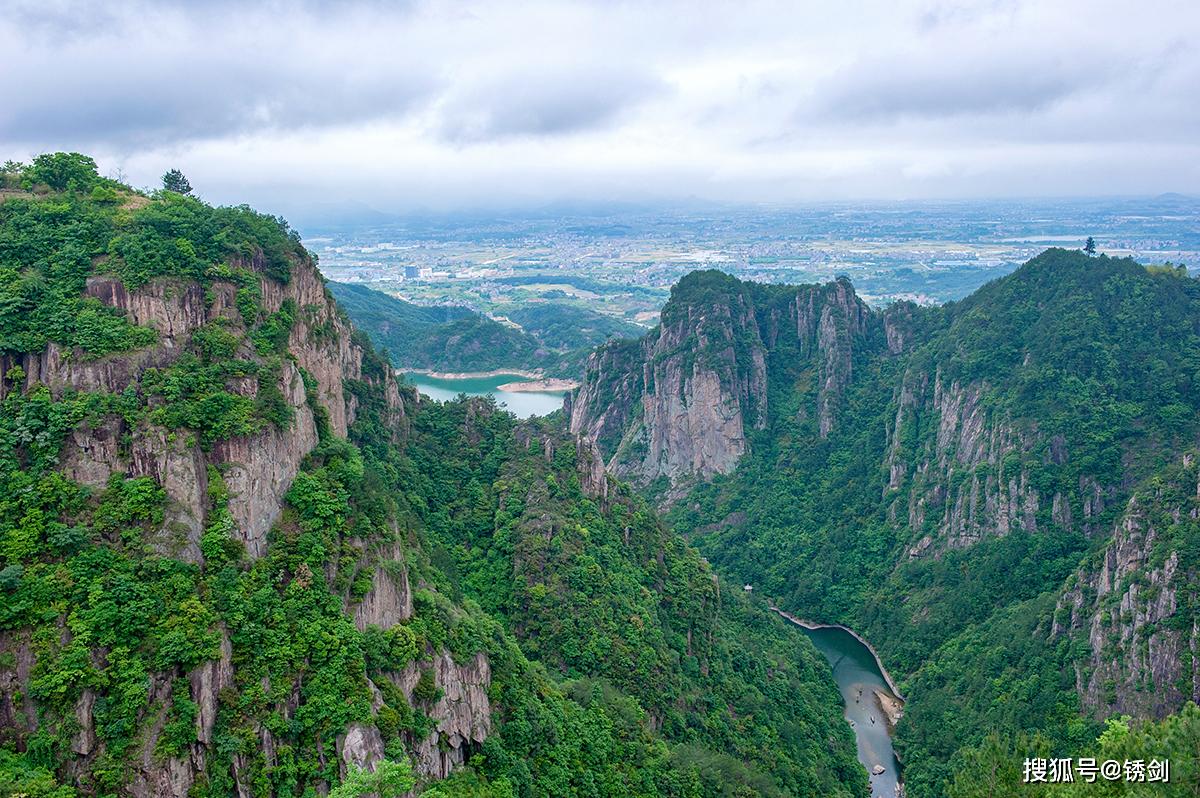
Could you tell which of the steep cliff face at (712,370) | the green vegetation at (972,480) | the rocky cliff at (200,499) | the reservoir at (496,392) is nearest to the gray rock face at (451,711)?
the rocky cliff at (200,499)

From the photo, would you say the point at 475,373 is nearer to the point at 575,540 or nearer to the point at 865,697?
the point at 865,697

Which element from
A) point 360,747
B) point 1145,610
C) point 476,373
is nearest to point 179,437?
point 360,747

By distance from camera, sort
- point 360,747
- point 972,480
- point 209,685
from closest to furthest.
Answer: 1. point 209,685
2. point 360,747
3. point 972,480

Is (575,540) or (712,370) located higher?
(712,370)

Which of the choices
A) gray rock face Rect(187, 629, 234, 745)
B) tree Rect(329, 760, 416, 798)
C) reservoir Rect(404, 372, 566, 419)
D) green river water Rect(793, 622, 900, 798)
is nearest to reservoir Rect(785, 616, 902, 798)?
green river water Rect(793, 622, 900, 798)

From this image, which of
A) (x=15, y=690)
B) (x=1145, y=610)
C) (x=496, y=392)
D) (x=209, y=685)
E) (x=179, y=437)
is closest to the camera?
(x=15, y=690)

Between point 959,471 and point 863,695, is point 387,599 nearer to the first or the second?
point 863,695

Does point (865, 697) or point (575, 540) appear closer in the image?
point (575, 540)

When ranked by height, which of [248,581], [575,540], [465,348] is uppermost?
[248,581]
